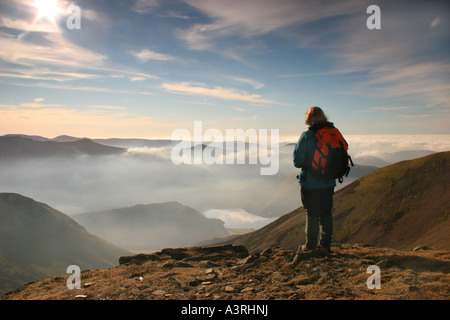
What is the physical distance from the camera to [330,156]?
7.96 meters

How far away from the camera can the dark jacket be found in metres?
8.23

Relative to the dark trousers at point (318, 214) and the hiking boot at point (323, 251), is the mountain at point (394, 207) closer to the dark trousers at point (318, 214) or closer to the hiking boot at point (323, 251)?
the hiking boot at point (323, 251)

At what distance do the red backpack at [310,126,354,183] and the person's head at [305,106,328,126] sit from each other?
398 millimetres

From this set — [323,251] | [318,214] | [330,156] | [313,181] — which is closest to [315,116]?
[330,156]

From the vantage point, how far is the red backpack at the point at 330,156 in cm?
794

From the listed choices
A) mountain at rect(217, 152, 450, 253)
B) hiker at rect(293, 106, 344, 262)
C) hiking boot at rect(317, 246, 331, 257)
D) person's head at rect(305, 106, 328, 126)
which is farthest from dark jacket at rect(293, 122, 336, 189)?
mountain at rect(217, 152, 450, 253)

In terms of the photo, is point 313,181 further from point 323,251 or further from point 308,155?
point 323,251

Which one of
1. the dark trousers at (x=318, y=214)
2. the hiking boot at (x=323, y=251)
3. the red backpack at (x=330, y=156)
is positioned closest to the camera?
the red backpack at (x=330, y=156)

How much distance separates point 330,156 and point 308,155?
0.66 meters

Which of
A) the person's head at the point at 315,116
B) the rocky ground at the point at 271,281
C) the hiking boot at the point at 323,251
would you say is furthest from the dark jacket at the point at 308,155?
the rocky ground at the point at 271,281

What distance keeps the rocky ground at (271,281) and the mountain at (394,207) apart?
37460mm
